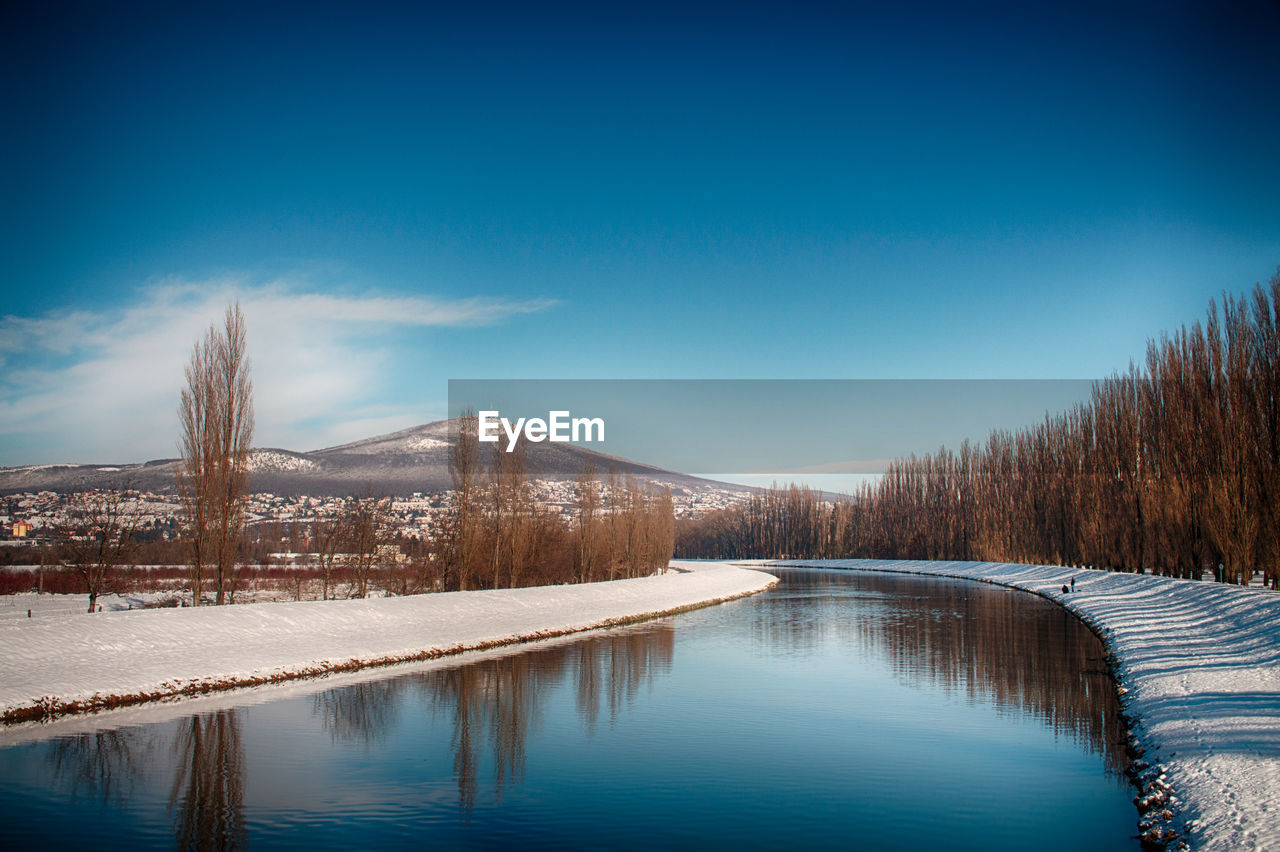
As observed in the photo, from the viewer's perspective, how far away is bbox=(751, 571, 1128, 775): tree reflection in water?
12852 millimetres

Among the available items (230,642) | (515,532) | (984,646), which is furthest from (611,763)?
(515,532)

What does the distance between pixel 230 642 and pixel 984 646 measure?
1685 centimetres

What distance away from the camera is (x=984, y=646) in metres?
20.1

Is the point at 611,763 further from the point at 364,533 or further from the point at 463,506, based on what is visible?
the point at 364,533

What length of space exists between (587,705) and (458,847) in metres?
6.64

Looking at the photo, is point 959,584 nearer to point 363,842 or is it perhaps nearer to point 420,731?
point 420,731

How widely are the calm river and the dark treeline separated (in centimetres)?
1267

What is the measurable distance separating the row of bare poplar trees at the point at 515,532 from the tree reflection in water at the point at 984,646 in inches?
410

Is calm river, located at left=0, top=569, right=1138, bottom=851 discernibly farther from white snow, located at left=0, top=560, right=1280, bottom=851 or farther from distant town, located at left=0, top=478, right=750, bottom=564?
distant town, located at left=0, top=478, right=750, bottom=564

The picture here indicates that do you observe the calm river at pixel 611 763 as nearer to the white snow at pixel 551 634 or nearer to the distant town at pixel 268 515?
the white snow at pixel 551 634

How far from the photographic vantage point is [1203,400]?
3008 centimetres

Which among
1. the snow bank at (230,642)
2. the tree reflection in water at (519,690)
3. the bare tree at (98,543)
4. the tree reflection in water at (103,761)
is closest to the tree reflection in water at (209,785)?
the tree reflection in water at (103,761)

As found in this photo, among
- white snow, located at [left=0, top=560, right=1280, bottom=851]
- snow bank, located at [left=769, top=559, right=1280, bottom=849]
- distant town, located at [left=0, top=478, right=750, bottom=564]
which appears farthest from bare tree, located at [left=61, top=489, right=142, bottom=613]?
snow bank, located at [left=769, top=559, right=1280, bottom=849]

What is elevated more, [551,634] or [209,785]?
[209,785]
